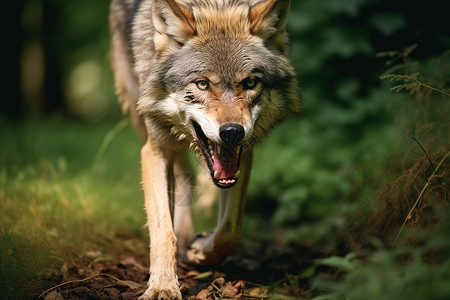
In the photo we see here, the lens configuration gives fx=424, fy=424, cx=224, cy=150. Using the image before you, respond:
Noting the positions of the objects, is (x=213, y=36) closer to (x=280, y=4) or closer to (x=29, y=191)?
(x=280, y=4)

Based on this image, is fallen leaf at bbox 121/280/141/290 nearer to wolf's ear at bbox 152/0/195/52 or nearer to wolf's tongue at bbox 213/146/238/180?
wolf's tongue at bbox 213/146/238/180

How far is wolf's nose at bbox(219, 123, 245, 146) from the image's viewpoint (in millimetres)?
2672

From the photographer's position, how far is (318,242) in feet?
14.5

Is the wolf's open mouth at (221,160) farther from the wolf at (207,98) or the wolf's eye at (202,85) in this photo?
the wolf's eye at (202,85)

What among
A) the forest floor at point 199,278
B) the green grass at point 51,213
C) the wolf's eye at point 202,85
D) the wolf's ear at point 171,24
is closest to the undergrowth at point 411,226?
the forest floor at point 199,278

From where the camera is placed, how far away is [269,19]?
10.4ft

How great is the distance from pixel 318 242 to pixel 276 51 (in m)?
2.11

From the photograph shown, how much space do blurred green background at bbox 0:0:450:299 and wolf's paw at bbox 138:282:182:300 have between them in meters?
0.69

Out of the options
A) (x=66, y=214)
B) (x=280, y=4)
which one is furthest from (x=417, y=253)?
(x=66, y=214)

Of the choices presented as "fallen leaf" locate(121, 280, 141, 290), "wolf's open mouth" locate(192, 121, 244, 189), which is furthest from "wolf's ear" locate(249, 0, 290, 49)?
"fallen leaf" locate(121, 280, 141, 290)

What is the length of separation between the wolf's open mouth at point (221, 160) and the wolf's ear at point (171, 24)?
2.16ft

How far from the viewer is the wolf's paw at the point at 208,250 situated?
3408 millimetres

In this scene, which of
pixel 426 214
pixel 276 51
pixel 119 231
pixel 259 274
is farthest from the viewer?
pixel 119 231

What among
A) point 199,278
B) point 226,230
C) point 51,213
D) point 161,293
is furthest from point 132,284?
point 51,213
